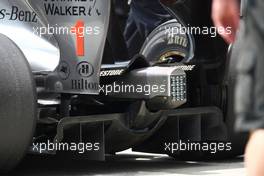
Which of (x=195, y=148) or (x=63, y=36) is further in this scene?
(x=195, y=148)

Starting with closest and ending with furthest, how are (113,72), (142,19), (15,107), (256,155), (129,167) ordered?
(256,155)
(15,107)
(113,72)
(129,167)
(142,19)

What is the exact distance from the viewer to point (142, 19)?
8.59m

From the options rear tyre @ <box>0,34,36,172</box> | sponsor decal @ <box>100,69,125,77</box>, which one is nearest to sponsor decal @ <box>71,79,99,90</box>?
sponsor decal @ <box>100,69,125,77</box>

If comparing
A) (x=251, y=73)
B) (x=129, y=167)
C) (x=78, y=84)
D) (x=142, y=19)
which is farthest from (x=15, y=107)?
(x=251, y=73)

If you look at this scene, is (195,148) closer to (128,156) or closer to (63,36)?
(128,156)

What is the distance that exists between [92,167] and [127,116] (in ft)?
2.69

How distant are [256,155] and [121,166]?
5.37 meters

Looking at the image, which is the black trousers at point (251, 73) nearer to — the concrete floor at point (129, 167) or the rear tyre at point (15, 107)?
the rear tyre at point (15, 107)

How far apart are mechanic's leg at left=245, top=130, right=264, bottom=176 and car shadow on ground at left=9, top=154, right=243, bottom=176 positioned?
469 centimetres

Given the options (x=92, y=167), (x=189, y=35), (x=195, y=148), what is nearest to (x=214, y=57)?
(x=189, y=35)

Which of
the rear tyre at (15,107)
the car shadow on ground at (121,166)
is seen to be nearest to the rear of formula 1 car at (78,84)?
the rear tyre at (15,107)

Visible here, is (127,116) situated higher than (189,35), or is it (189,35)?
(189,35)

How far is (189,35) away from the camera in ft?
26.4

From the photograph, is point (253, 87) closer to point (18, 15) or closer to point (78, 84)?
point (78, 84)
